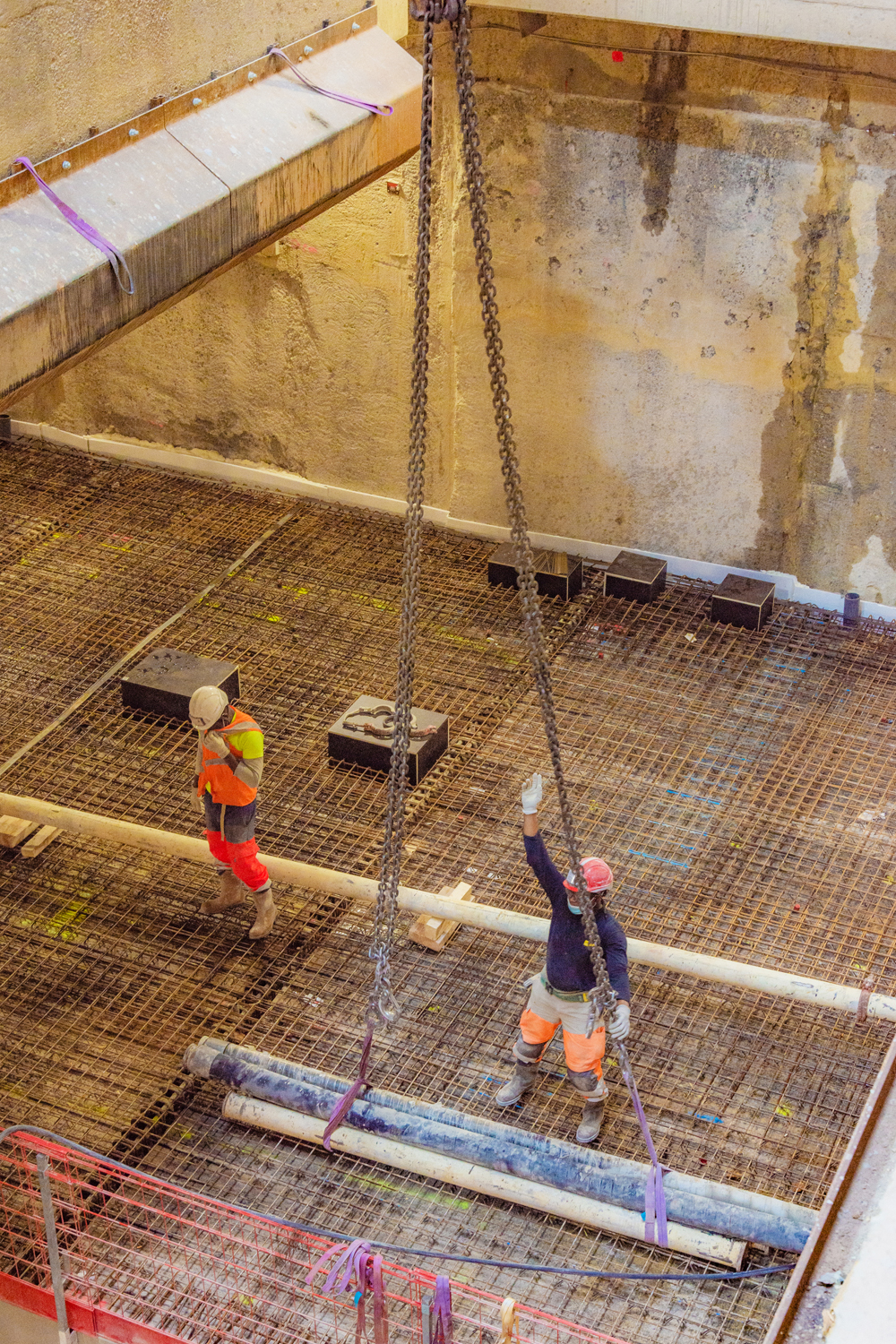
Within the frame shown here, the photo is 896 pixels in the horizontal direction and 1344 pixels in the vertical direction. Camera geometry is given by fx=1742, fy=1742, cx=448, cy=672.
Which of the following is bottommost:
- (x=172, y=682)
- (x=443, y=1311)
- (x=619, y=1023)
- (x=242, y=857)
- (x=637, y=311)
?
(x=172, y=682)

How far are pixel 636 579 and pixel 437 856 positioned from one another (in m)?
3.04

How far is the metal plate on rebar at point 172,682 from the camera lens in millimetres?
10592

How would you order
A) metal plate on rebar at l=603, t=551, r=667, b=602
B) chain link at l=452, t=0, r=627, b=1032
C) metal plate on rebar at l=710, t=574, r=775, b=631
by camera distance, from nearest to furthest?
chain link at l=452, t=0, r=627, b=1032 < metal plate on rebar at l=710, t=574, r=775, b=631 < metal plate on rebar at l=603, t=551, r=667, b=602

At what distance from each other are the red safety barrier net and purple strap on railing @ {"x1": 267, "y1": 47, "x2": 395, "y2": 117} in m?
5.27

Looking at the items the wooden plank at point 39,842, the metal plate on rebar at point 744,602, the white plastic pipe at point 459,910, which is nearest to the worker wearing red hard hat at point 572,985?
the white plastic pipe at point 459,910

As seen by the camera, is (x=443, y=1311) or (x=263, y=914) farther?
(x=263, y=914)

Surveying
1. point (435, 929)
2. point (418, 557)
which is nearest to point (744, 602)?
point (435, 929)

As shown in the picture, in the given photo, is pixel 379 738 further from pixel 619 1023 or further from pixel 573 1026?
pixel 619 1023

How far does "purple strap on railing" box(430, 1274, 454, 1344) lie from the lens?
5719 mm

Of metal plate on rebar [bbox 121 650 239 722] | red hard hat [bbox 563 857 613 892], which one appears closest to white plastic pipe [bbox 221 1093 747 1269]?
red hard hat [bbox 563 857 613 892]

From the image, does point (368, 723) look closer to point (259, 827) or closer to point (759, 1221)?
point (259, 827)

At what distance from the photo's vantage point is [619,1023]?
741 centimetres

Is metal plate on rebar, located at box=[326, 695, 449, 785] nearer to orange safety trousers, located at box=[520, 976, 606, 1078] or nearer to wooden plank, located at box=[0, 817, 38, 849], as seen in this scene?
wooden plank, located at box=[0, 817, 38, 849]

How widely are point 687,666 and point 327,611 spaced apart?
246 centimetres
